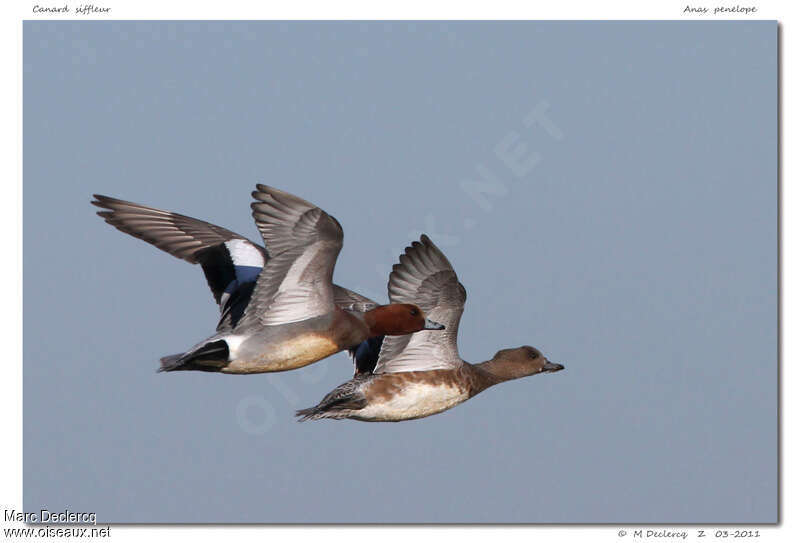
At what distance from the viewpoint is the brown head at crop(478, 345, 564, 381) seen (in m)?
13.2

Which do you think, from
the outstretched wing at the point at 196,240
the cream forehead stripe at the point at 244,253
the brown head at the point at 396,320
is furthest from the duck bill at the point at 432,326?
the cream forehead stripe at the point at 244,253

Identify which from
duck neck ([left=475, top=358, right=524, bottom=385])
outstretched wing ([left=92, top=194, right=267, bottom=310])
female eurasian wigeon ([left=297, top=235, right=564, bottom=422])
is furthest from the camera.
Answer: duck neck ([left=475, top=358, right=524, bottom=385])

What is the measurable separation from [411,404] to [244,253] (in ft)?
8.17

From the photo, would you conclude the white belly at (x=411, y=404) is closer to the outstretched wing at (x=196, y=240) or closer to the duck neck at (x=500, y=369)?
the duck neck at (x=500, y=369)

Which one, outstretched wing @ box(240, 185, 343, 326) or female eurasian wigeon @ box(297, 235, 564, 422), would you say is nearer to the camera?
outstretched wing @ box(240, 185, 343, 326)

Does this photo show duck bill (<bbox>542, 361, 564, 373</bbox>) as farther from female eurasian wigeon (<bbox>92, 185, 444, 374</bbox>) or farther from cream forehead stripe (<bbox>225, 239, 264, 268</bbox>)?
cream forehead stripe (<bbox>225, 239, 264, 268</bbox>)

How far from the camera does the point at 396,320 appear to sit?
38.8 feet

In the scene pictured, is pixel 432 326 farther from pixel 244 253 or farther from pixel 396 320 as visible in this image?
pixel 244 253

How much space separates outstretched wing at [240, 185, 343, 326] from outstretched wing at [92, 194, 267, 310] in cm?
137

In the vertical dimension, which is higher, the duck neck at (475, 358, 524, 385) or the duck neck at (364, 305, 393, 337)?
the duck neck at (364, 305, 393, 337)

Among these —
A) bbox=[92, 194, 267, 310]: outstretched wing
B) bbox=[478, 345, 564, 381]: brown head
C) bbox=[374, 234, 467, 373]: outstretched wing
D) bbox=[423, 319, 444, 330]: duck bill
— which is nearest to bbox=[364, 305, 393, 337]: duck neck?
bbox=[423, 319, 444, 330]: duck bill

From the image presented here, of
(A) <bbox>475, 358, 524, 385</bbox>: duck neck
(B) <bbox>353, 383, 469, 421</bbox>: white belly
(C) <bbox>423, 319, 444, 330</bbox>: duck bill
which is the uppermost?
(C) <bbox>423, 319, 444, 330</bbox>: duck bill

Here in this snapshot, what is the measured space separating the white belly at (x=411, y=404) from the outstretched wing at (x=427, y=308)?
251 millimetres

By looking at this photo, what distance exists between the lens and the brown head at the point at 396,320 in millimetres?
11820
